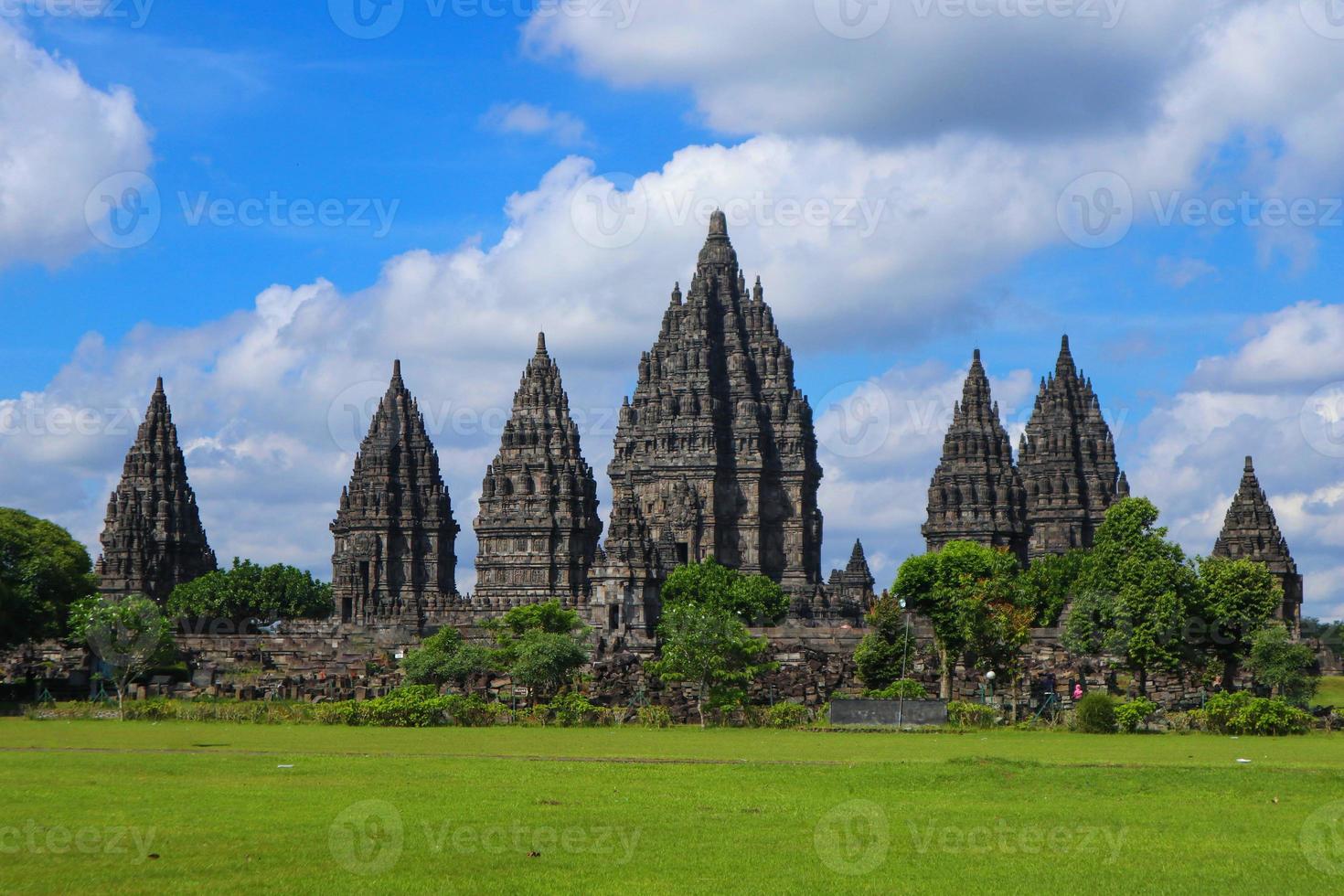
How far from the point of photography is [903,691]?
221 ft

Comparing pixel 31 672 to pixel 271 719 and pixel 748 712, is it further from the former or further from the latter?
pixel 748 712

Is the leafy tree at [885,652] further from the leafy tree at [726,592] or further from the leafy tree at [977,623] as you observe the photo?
the leafy tree at [726,592]

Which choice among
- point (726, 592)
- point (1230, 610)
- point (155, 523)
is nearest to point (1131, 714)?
point (1230, 610)

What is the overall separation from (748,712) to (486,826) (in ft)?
107

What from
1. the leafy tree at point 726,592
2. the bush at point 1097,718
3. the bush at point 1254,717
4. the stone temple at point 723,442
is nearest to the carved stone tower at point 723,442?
the stone temple at point 723,442

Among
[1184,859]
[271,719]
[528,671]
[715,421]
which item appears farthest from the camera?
[715,421]

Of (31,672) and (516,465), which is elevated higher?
(516,465)

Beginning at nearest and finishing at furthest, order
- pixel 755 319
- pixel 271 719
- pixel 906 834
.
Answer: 1. pixel 906 834
2. pixel 271 719
3. pixel 755 319

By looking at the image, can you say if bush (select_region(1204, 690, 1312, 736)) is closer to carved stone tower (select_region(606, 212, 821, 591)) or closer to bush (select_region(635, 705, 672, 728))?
bush (select_region(635, 705, 672, 728))

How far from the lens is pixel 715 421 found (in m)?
144

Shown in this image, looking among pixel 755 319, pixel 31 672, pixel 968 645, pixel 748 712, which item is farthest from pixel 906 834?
pixel 755 319

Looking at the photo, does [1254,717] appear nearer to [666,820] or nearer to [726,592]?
[666,820]

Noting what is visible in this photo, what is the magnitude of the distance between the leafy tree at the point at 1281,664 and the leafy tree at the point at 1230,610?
1.06 meters

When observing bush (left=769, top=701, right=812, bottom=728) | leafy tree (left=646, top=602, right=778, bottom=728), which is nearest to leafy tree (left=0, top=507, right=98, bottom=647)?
leafy tree (left=646, top=602, right=778, bottom=728)
